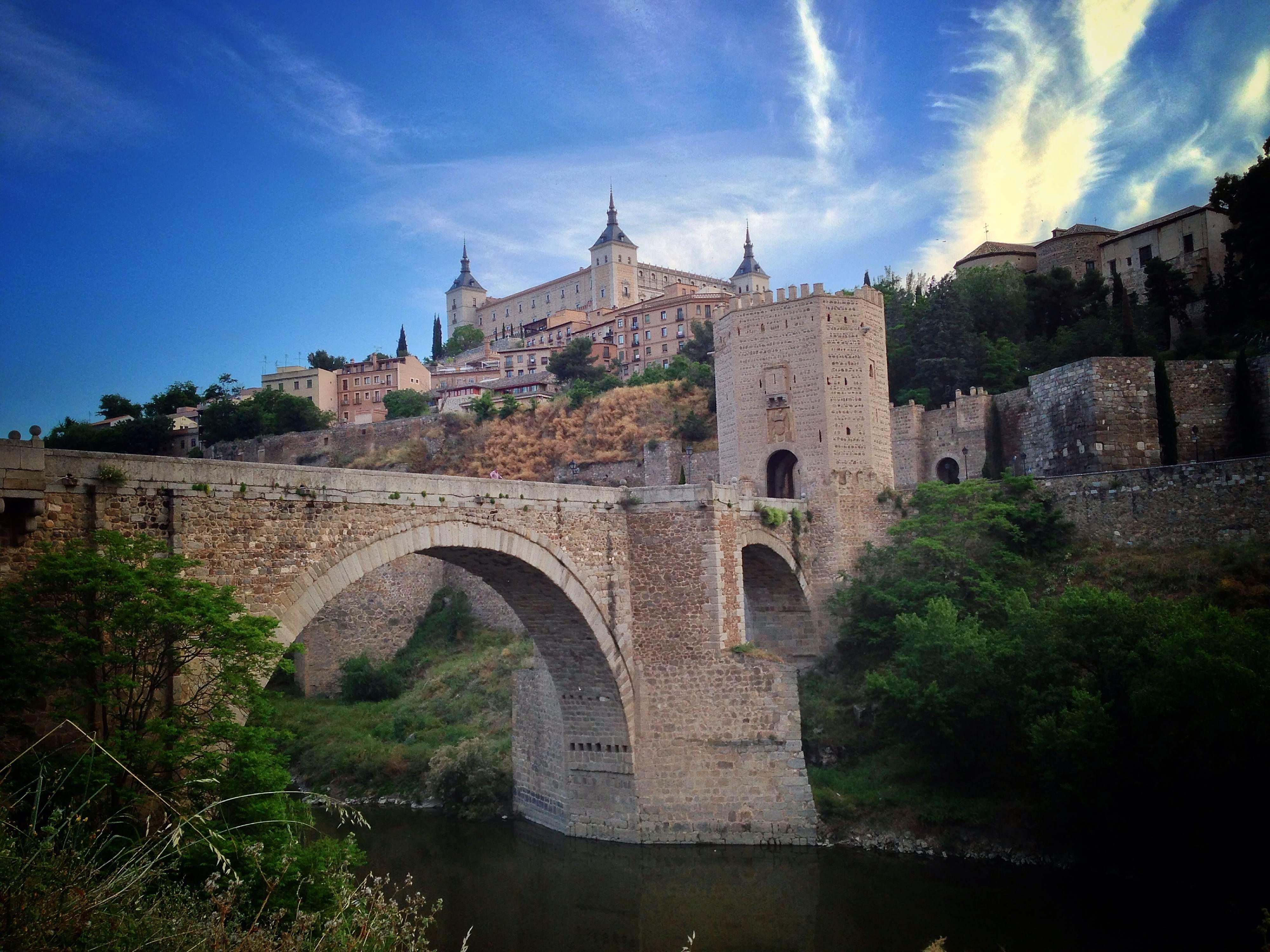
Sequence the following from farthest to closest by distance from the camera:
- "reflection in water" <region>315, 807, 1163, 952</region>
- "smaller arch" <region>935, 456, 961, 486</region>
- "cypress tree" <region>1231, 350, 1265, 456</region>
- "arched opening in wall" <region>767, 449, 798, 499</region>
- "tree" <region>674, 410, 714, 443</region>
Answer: "tree" <region>674, 410, 714, 443</region>
"smaller arch" <region>935, 456, 961, 486</region>
"arched opening in wall" <region>767, 449, 798, 499</region>
"cypress tree" <region>1231, 350, 1265, 456</region>
"reflection in water" <region>315, 807, 1163, 952</region>

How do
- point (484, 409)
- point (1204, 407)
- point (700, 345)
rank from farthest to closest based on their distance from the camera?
point (700, 345)
point (484, 409)
point (1204, 407)

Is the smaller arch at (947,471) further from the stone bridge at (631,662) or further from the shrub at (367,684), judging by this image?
the shrub at (367,684)

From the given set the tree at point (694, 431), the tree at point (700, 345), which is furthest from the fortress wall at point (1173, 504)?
the tree at point (700, 345)

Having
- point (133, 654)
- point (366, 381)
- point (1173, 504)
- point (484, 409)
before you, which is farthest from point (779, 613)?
point (366, 381)

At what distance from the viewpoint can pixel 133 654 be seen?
912 centimetres

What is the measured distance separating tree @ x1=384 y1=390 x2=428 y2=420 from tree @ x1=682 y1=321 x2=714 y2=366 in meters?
15.6

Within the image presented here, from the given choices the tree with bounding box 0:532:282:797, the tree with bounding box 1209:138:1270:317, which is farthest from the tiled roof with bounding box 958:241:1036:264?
the tree with bounding box 0:532:282:797

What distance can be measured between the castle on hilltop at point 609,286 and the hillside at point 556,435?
1355 inches

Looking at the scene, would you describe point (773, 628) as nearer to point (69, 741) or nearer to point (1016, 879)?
point (1016, 879)

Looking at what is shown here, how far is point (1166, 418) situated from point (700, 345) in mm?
26818

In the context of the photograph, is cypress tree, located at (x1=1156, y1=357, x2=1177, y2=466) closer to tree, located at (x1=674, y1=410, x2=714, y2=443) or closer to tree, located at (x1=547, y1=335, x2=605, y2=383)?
tree, located at (x1=674, y1=410, x2=714, y2=443)

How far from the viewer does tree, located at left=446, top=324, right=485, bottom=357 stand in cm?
9056

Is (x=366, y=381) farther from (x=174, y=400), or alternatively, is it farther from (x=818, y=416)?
(x=818, y=416)

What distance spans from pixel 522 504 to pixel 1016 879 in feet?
30.8
